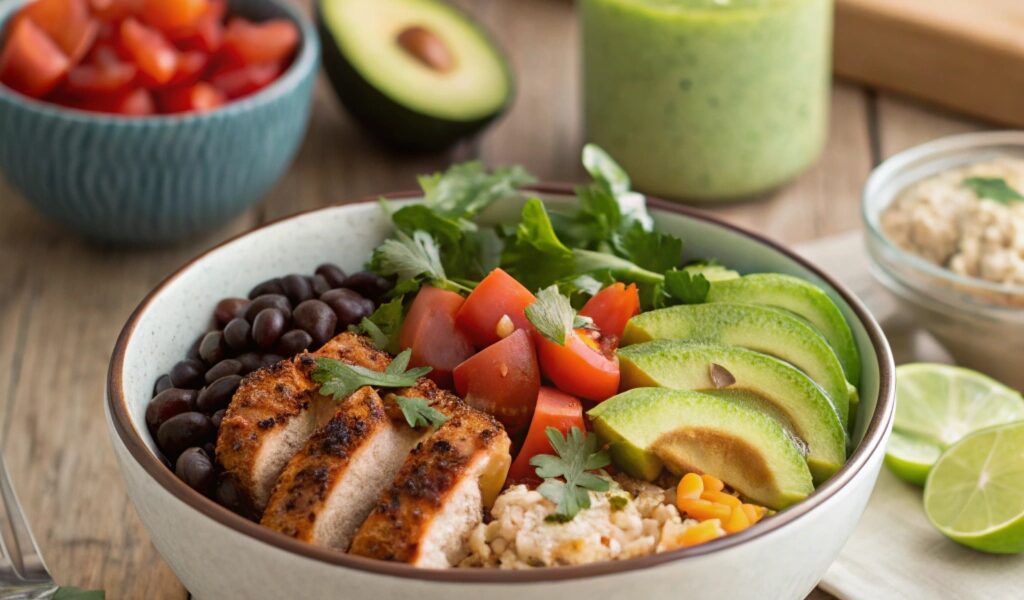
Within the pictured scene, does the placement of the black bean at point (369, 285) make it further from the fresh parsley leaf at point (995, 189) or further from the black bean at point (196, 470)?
the fresh parsley leaf at point (995, 189)

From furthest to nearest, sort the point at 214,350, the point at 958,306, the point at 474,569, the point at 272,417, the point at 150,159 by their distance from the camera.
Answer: the point at 150,159, the point at 958,306, the point at 214,350, the point at 272,417, the point at 474,569

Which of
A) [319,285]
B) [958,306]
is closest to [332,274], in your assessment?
[319,285]

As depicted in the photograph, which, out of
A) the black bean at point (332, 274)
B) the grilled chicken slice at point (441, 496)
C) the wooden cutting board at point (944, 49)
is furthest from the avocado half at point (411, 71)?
the grilled chicken slice at point (441, 496)

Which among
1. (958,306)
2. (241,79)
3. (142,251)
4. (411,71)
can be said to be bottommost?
(142,251)

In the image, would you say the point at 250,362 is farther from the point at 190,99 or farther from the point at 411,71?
the point at 411,71

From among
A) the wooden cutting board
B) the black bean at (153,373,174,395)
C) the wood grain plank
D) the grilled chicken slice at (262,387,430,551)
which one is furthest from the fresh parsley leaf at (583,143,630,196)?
the wooden cutting board

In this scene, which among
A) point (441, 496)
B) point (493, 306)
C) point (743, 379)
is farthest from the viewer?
point (493, 306)
